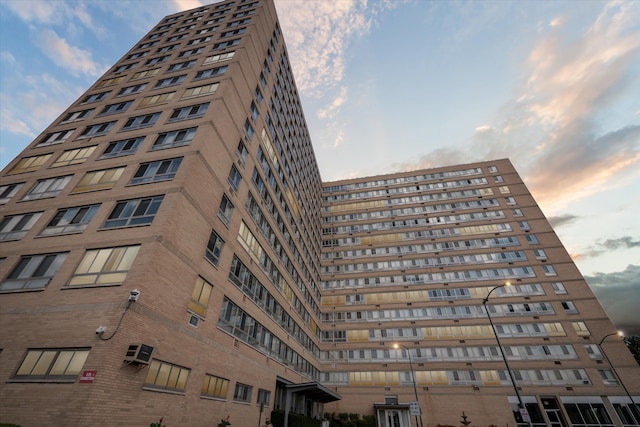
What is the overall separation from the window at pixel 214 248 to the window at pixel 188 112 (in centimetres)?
899

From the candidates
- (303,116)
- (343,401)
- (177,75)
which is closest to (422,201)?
(303,116)

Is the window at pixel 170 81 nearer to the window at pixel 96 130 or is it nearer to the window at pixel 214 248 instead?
the window at pixel 96 130

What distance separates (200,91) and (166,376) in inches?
795

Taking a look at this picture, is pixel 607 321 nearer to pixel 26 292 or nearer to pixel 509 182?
pixel 509 182

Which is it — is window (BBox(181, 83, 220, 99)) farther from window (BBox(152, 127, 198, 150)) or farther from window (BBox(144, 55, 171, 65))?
window (BBox(144, 55, 171, 65))

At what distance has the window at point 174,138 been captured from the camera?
19.8m

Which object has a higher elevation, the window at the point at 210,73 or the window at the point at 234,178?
the window at the point at 210,73

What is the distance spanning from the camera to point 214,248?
19.1 m

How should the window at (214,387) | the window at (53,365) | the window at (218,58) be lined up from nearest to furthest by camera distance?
the window at (53,365) → the window at (214,387) → the window at (218,58)

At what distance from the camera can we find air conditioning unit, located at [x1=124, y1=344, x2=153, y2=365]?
1173 cm

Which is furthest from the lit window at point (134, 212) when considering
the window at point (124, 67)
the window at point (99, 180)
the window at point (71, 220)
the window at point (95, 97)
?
the window at point (124, 67)

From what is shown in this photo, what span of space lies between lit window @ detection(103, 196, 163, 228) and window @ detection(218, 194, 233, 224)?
4290mm

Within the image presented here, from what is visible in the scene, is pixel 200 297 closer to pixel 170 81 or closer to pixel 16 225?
pixel 16 225

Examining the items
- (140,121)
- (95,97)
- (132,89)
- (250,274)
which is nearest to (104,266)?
(250,274)
